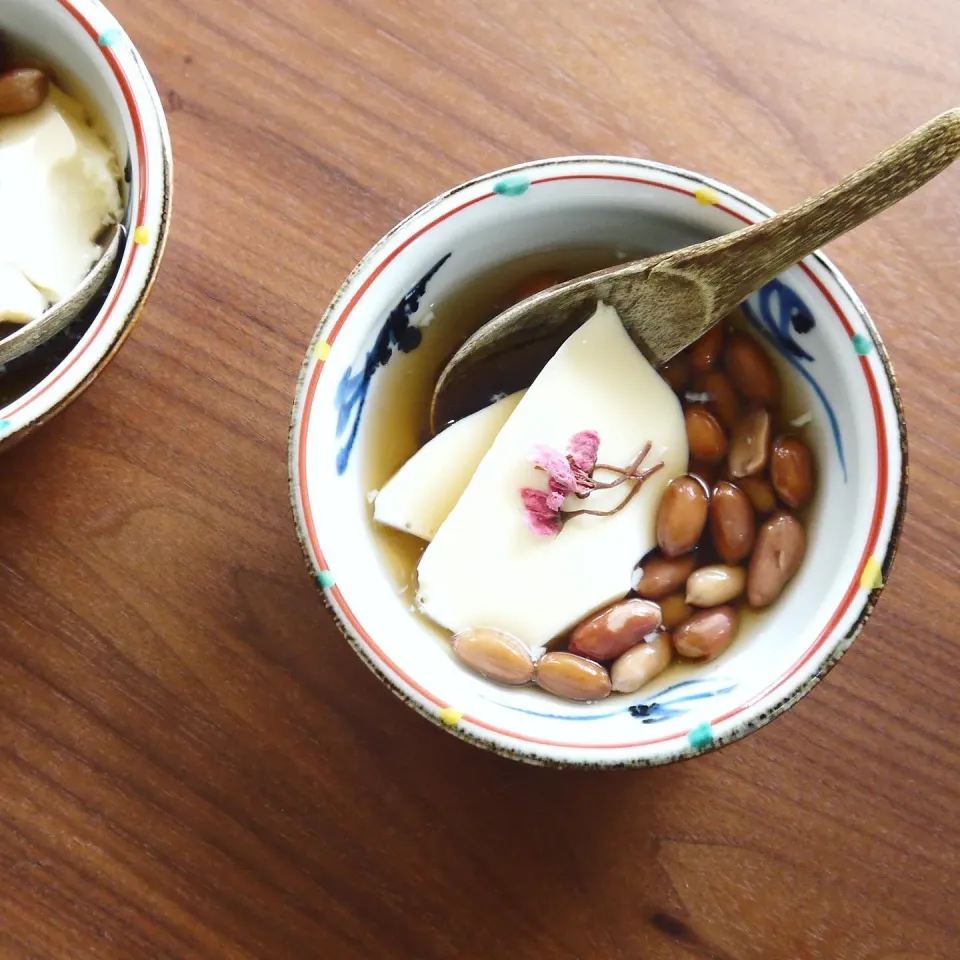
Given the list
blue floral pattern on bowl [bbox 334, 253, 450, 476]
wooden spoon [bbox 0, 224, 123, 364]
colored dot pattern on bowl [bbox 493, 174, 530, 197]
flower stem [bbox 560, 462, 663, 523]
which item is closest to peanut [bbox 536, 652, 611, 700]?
flower stem [bbox 560, 462, 663, 523]

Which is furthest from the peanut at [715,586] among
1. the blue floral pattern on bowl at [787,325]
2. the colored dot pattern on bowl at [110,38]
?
the colored dot pattern on bowl at [110,38]

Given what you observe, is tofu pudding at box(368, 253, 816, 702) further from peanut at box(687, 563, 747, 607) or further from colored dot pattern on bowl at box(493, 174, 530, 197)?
colored dot pattern on bowl at box(493, 174, 530, 197)

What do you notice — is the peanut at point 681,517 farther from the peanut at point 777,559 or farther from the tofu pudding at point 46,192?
the tofu pudding at point 46,192

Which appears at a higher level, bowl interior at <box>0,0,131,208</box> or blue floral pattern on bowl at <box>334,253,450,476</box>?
bowl interior at <box>0,0,131,208</box>

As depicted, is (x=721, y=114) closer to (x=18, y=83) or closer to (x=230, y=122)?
(x=230, y=122)

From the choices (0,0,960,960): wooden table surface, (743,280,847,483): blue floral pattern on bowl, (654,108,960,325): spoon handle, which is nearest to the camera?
(654,108,960,325): spoon handle

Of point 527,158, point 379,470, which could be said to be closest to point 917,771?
point 379,470
